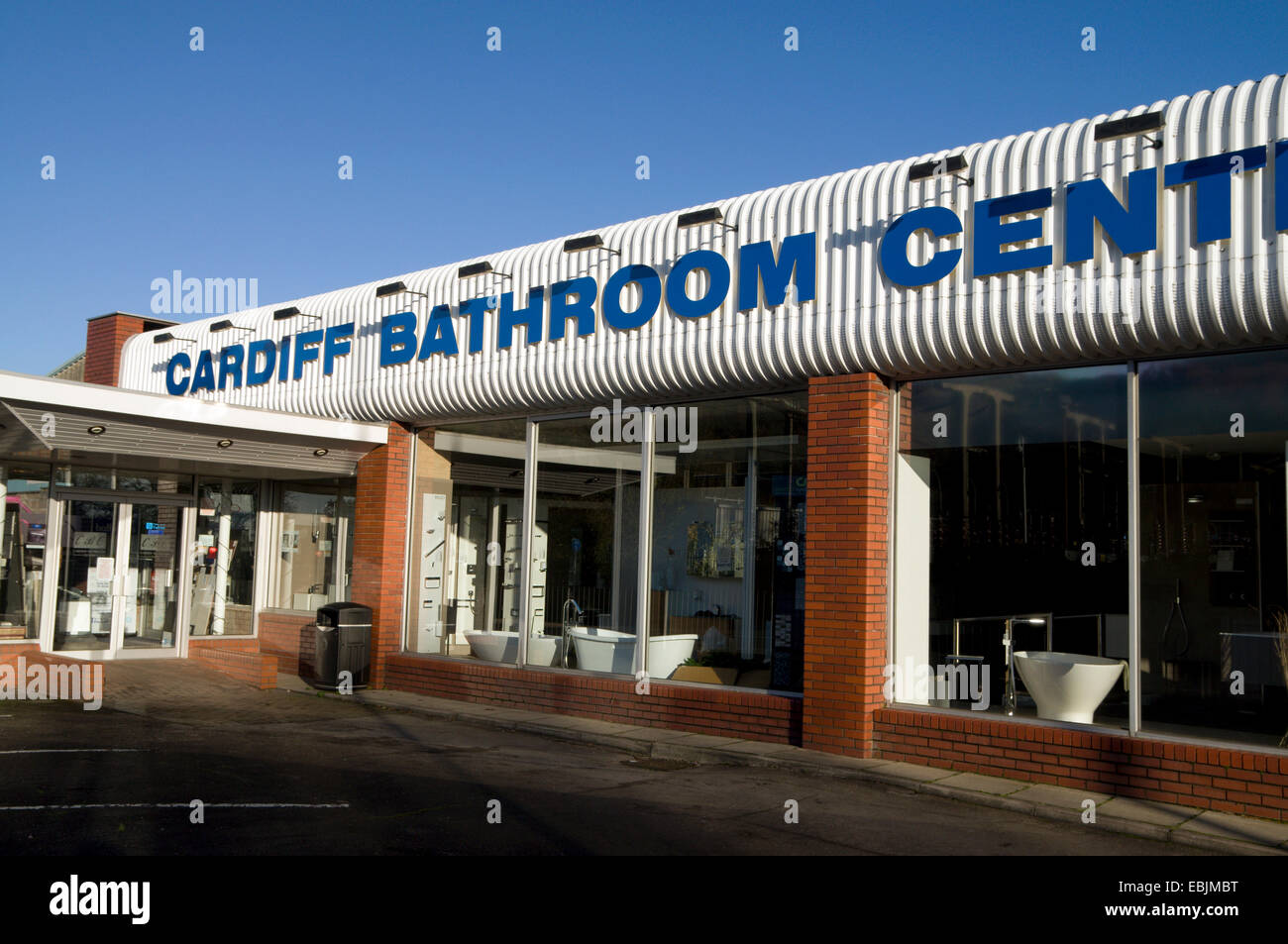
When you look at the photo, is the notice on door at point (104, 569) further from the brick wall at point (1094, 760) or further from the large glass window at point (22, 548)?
the brick wall at point (1094, 760)

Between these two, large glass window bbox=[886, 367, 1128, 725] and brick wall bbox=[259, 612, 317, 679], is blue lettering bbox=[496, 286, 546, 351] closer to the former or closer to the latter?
large glass window bbox=[886, 367, 1128, 725]

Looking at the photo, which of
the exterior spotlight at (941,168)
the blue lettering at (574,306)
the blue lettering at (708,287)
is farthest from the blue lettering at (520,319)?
the exterior spotlight at (941,168)

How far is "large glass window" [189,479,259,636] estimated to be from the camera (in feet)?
57.6

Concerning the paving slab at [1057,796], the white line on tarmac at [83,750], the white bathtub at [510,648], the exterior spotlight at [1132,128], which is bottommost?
the white line on tarmac at [83,750]

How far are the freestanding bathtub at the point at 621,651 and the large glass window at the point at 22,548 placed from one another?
7.89 meters

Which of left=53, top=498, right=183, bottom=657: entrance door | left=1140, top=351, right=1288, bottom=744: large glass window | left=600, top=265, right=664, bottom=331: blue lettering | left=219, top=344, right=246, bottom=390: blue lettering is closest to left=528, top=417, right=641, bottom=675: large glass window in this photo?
left=600, top=265, right=664, bottom=331: blue lettering

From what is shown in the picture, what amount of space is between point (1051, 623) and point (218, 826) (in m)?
6.95

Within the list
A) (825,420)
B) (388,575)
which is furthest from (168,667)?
(825,420)

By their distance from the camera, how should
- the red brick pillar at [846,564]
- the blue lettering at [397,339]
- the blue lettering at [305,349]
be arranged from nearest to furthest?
1. the red brick pillar at [846,564]
2. the blue lettering at [397,339]
3. the blue lettering at [305,349]

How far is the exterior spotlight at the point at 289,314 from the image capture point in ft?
52.4

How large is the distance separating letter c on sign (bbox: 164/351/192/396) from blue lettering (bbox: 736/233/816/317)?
10.5 m

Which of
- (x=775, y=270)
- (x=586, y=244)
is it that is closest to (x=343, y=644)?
(x=586, y=244)

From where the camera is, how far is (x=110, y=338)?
19.3 metres

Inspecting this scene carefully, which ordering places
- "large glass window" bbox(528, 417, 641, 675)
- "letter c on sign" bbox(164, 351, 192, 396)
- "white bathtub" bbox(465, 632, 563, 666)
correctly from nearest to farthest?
"large glass window" bbox(528, 417, 641, 675)
"white bathtub" bbox(465, 632, 563, 666)
"letter c on sign" bbox(164, 351, 192, 396)
